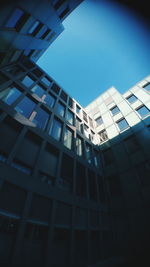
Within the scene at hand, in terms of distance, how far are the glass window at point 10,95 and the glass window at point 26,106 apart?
638 millimetres

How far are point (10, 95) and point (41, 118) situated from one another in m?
3.31

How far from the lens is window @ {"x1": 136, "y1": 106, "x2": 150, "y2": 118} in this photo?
15.3 m

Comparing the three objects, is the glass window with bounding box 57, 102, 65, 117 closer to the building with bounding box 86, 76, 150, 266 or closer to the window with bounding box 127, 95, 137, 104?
the building with bounding box 86, 76, 150, 266

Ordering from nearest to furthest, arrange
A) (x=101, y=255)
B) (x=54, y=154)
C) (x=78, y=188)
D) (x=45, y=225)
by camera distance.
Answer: (x=45, y=225) → (x=101, y=255) → (x=54, y=154) → (x=78, y=188)

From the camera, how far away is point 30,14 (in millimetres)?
9297

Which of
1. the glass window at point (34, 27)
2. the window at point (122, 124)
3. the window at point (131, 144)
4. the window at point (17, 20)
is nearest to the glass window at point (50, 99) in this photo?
the glass window at point (34, 27)

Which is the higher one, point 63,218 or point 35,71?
point 35,71

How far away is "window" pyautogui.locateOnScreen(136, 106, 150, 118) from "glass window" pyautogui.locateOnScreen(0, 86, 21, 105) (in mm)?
15388

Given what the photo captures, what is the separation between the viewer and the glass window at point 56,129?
38.0ft

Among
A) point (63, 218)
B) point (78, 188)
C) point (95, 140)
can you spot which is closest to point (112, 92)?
point (95, 140)

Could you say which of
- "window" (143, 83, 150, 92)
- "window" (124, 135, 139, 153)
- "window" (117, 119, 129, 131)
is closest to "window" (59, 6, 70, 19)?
"window" (143, 83, 150, 92)

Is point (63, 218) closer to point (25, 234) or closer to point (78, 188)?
point (25, 234)

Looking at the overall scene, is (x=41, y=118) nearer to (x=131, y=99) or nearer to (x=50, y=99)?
(x=50, y=99)

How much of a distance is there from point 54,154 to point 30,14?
1182 centimetres
